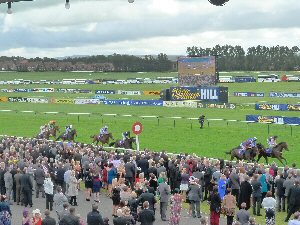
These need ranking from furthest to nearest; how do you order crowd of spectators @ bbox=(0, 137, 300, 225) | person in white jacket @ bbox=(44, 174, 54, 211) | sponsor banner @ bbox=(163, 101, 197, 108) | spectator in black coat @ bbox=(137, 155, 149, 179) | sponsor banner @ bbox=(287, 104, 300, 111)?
sponsor banner @ bbox=(163, 101, 197, 108)
sponsor banner @ bbox=(287, 104, 300, 111)
spectator in black coat @ bbox=(137, 155, 149, 179)
person in white jacket @ bbox=(44, 174, 54, 211)
crowd of spectators @ bbox=(0, 137, 300, 225)

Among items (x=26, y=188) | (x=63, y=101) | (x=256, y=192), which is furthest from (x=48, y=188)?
(x=63, y=101)

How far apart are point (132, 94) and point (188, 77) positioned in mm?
24443

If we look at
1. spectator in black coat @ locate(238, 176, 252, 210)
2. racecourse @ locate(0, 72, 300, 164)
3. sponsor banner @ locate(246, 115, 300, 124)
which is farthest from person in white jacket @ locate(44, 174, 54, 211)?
sponsor banner @ locate(246, 115, 300, 124)

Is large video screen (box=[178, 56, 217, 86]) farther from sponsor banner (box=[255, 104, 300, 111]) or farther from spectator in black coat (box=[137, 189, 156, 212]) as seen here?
spectator in black coat (box=[137, 189, 156, 212])

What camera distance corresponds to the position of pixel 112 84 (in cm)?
10825

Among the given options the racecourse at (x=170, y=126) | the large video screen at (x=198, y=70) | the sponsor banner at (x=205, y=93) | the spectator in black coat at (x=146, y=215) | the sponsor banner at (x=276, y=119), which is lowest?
the racecourse at (x=170, y=126)

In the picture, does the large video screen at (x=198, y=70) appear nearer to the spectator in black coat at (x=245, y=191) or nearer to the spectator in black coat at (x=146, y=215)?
the spectator in black coat at (x=245, y=191)

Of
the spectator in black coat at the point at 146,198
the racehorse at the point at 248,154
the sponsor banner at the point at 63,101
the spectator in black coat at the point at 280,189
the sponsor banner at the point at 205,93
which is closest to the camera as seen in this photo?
the spectator in black coat at the point at 146,198

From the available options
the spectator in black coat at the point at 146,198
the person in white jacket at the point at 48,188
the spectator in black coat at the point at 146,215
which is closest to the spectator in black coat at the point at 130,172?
the person in white jacket at the point at 48,188

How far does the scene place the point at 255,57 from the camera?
166875 millimetres

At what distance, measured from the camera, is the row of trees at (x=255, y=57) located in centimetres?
15962

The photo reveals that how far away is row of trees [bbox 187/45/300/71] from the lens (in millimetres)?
159625

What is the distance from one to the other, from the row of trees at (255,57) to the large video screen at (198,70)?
339ft

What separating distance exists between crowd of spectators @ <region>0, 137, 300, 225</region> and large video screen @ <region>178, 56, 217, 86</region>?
31.7m
